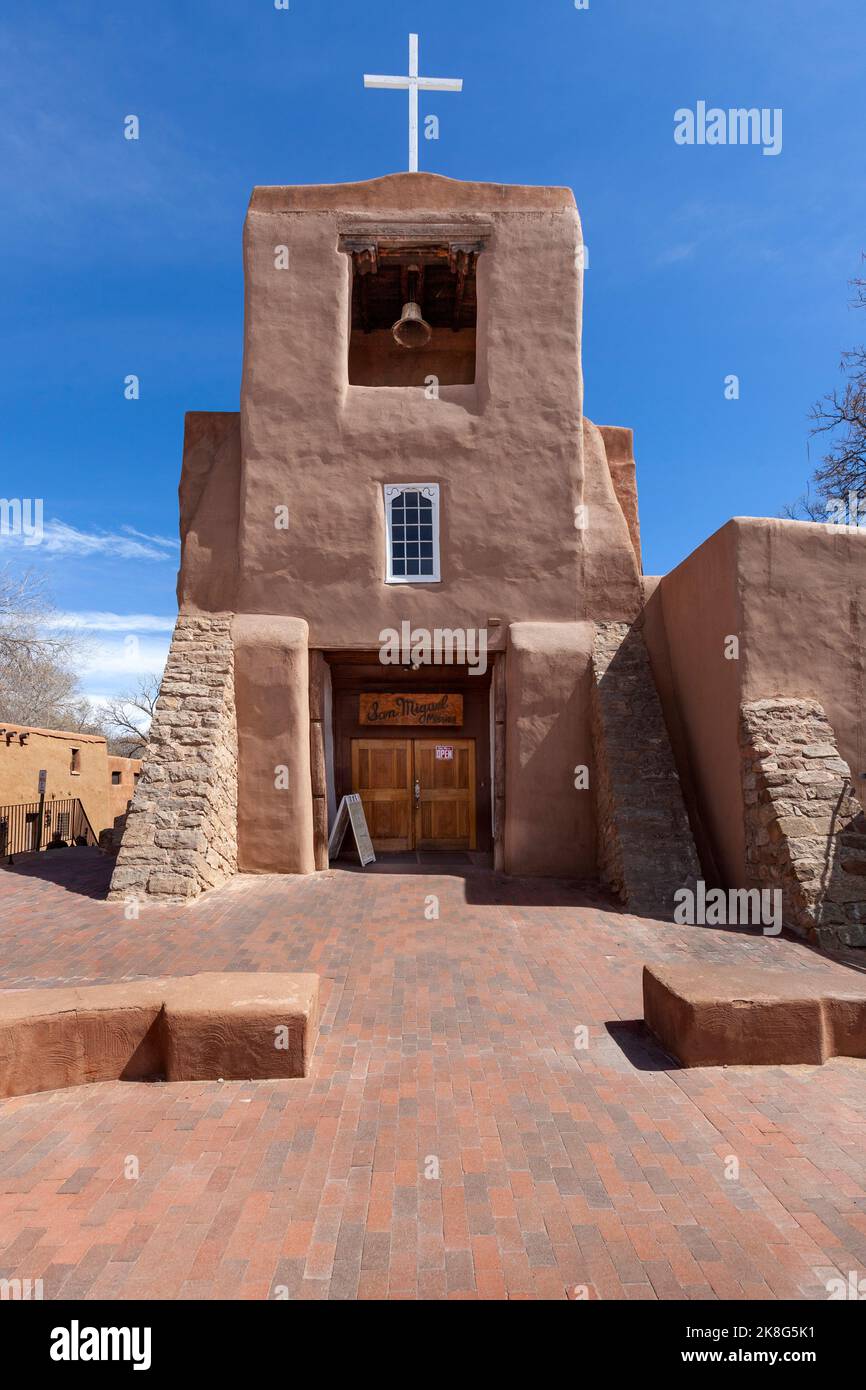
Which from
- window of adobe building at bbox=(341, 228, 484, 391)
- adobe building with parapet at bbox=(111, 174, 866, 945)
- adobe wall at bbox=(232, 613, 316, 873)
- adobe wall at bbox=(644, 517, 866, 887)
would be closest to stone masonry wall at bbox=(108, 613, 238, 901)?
adobe building with parapet at bbox=(111, 174, 866, 945)

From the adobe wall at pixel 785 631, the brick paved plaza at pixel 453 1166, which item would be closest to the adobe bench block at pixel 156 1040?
the brick paved plaza at pixel 453 1166

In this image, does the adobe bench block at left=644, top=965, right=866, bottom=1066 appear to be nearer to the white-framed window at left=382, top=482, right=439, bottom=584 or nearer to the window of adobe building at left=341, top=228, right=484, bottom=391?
the white-framed window at left=382, top=482, right=439, bottom=584

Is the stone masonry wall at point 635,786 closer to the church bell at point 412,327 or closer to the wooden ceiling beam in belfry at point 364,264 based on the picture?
the church bell at point 412,327

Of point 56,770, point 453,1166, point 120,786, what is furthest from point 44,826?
point 453,1166

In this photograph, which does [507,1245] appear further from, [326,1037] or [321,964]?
[321,964]

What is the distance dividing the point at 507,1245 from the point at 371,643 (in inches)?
368

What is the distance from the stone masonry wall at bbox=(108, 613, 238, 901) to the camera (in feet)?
31.8

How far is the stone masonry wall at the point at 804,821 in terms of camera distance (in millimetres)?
8055

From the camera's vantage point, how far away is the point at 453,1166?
3896mm

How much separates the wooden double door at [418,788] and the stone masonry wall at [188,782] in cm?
364

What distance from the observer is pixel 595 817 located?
11.5m

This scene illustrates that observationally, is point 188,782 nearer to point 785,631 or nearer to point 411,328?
point 785,631

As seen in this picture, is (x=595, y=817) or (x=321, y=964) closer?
(x=321, y=964)
